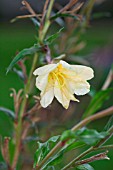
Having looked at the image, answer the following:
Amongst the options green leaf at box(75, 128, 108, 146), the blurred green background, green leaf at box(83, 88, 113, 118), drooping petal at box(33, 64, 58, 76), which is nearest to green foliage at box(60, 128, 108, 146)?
green leaf at box(75, 128, 108, 146)

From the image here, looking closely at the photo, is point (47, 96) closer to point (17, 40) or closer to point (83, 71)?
point (83, 71)

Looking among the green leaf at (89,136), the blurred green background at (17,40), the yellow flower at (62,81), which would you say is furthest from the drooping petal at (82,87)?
the blurred green background at (17,40)

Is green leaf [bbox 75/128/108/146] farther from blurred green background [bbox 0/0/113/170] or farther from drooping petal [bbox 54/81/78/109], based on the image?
blurred green background [bbox 0/0/113/170]

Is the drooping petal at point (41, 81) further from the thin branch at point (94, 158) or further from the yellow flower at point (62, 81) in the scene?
the thin branch at point (94, 158)

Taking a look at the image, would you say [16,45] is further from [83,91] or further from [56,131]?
[83,91]

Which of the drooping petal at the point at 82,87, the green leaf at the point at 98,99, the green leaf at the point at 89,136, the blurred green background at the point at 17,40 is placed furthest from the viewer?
the blurred green background at the point at 17,40

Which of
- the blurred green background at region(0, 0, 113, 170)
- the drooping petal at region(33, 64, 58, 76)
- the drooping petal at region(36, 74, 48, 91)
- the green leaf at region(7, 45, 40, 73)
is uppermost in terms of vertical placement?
the green leaf at region(7, 45, 40, 73)

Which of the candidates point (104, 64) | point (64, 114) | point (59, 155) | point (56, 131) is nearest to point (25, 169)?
point (56, 131)

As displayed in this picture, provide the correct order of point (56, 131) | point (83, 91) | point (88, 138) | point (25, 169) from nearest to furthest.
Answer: point (88, 138)
point (83, 91)
point (25, 169)
point (56, 131)
